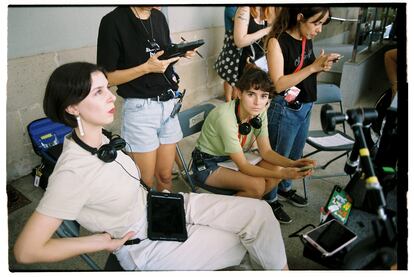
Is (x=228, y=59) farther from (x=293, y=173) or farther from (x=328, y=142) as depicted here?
(x=328, y=142)

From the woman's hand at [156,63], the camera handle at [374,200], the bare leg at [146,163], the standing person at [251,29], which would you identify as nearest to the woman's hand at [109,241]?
the bare leg at [146,163]

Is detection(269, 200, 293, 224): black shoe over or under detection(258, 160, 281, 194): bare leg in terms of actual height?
under

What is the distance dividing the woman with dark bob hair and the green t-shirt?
281 mm

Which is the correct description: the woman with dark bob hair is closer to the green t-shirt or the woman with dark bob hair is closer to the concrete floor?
the concrete floor

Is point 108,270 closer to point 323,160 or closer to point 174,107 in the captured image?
point 174,107

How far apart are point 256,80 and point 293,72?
7.2 inches

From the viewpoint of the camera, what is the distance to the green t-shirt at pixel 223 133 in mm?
1306

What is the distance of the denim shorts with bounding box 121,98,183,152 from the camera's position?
1219 mm

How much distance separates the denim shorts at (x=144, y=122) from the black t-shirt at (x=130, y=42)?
0.05 meters

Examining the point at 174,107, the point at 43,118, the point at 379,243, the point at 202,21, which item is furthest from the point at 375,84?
the point at 43,118

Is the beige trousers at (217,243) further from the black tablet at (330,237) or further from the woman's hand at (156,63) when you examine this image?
the woman's hand at (156,63)

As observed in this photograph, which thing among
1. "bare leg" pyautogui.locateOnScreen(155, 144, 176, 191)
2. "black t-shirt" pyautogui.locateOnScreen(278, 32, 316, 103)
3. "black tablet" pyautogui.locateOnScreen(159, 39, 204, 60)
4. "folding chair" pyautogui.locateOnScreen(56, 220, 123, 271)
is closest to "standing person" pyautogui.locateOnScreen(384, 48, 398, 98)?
"black t-shirt" pyautogui.locateOnScreen(278, 32, 316, 103)

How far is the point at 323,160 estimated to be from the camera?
68.6 inches

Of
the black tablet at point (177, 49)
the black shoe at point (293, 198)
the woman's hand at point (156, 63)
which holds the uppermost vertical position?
the black tablet at point (177, 49)
